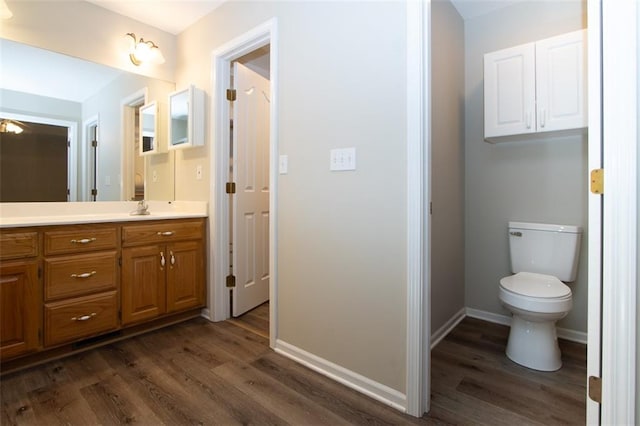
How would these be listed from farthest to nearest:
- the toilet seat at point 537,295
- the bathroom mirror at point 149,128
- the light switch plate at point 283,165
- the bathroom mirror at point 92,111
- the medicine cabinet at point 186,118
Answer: the bathroom mirror at point 149,128 → the medicine cabinet at point 186,118 → the bathroom mirror at point 92,111 → the light switch plate at point 283,165 → the toilet seat at point 537,295

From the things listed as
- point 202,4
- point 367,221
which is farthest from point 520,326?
point 202,4

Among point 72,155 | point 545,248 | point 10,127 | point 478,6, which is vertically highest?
point 478,6

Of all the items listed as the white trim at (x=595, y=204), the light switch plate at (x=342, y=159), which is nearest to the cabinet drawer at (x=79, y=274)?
the light switch plate at (x=342, y=159)

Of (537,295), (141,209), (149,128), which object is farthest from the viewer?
(149,128)

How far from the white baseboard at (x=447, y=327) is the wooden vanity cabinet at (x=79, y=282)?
7.03ft

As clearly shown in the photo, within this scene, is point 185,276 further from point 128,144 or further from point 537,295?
point 537,295

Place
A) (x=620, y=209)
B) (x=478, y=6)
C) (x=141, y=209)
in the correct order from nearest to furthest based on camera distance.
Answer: (x=620, y=209) < (x=478, y=6) < (x=141, y=209)

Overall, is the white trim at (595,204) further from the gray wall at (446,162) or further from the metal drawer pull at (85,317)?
the metal drawer pull at (85,317)

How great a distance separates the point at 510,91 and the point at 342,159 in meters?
1.49

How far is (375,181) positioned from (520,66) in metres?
1.57

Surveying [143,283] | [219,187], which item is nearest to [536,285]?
[219,187]

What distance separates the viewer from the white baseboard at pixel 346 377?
1.41 meters

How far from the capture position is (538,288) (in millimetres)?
1788

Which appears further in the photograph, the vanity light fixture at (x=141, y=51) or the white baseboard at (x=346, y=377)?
the vanity light fixture at (x=141, y=51)
